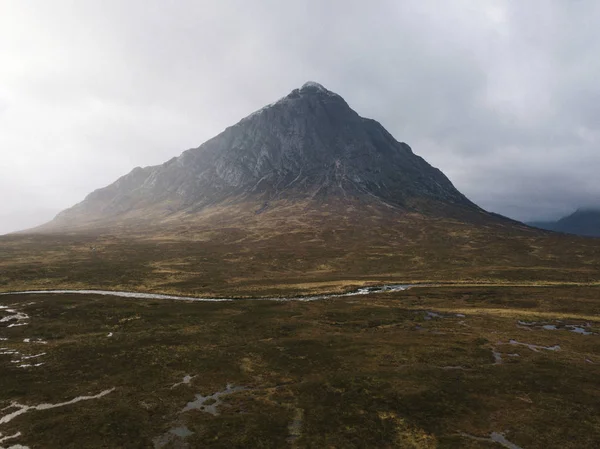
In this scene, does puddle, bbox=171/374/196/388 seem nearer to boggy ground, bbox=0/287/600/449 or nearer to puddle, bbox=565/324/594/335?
boggy ground, bbox=0/287/600/449

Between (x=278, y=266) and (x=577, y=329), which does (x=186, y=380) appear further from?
(x=278, y=266)

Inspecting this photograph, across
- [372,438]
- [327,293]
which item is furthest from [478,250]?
[372,438]

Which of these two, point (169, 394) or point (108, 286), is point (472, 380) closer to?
point (169, 394)

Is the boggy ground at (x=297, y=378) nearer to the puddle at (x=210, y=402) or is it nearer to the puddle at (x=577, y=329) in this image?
the puddle at (x=210, y=402)

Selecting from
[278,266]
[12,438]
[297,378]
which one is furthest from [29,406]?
[278,266]

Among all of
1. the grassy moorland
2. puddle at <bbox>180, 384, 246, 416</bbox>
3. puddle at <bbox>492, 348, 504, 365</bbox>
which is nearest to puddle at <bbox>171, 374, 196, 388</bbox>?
puddle at <bbox>180, 384, 246, 416</bbox>
